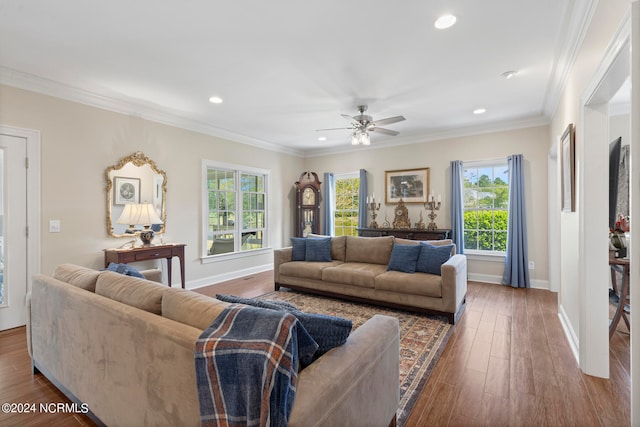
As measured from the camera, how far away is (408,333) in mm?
3072

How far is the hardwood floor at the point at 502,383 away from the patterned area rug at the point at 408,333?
0.22 ft

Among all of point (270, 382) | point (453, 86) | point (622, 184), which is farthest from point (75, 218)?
point (622, 184)

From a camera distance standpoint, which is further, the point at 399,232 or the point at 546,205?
the point at 399,232

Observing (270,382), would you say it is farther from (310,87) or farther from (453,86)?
(453,86)

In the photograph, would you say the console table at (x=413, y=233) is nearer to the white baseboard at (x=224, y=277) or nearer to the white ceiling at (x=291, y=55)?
the white ceiling at (x=291, y=55)

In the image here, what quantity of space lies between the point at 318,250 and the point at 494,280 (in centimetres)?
304

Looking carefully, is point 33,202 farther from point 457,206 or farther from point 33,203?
point 457,206

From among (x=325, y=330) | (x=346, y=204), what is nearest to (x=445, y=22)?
(x=325, y=330)

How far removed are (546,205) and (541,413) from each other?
3.81 m

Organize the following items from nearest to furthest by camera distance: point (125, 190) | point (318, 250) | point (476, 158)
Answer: point (125, 190) → point (318, 250) → point (476, 158)

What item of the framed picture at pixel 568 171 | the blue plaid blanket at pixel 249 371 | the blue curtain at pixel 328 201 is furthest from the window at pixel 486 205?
the blue plaid blanket at pixel 249 371

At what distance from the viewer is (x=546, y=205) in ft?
15.5

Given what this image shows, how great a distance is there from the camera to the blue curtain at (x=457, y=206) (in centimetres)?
533

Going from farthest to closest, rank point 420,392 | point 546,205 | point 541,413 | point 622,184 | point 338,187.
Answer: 1. point 338,187
2. point 546,205
3. point 622,184
4. point 420,392
5. point 541,413
